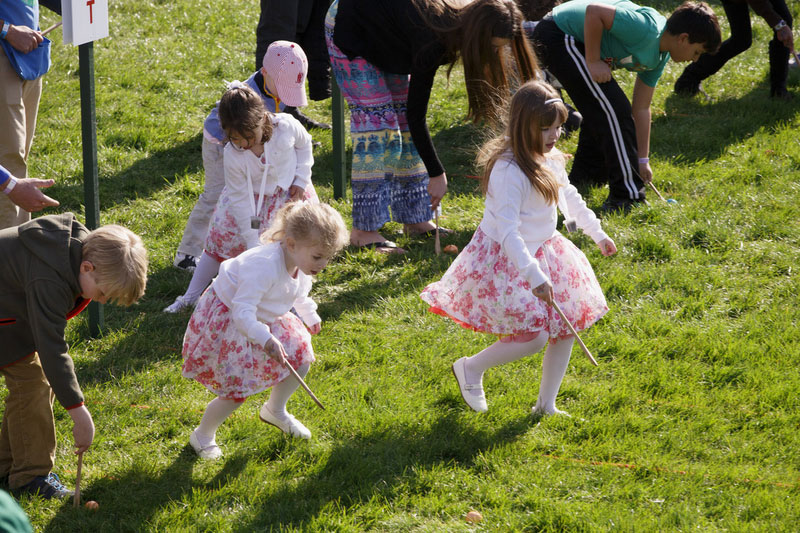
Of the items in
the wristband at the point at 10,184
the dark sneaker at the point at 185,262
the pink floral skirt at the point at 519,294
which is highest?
the wristband at the point at 10,184

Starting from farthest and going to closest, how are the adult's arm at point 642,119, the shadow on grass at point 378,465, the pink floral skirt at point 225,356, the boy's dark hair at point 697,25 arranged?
the adult's arm at point 642,119, the boy's dark hair at point 697,25, the pink floral skirt at point 225,356, the shadow on grass at point 378,465

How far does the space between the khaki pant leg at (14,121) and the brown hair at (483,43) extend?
2.35m

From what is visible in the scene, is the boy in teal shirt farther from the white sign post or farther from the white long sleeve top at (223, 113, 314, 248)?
the white sign post

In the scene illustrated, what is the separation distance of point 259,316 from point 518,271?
1.16m

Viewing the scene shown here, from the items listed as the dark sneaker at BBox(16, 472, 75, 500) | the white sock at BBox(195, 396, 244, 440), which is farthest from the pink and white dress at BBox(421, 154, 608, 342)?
the dark sneaker at BBox(16, 472, 75, 500)

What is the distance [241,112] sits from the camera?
453cm

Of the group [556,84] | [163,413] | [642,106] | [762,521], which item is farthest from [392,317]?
[556,84]

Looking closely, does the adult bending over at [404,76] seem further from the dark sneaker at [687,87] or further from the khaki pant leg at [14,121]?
the dark sneaker at [687,87]

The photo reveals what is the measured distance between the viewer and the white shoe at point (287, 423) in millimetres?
3918

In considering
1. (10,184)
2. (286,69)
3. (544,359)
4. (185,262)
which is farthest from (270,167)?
Answer: (544,359)

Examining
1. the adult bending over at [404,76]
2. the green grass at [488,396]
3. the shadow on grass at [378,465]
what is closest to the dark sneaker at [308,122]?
the green grass at [488,396]

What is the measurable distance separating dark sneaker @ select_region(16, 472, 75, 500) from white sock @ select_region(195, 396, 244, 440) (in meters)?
0.58

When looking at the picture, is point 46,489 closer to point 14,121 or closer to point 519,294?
point 519,294

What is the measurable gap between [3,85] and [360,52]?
210 cm
